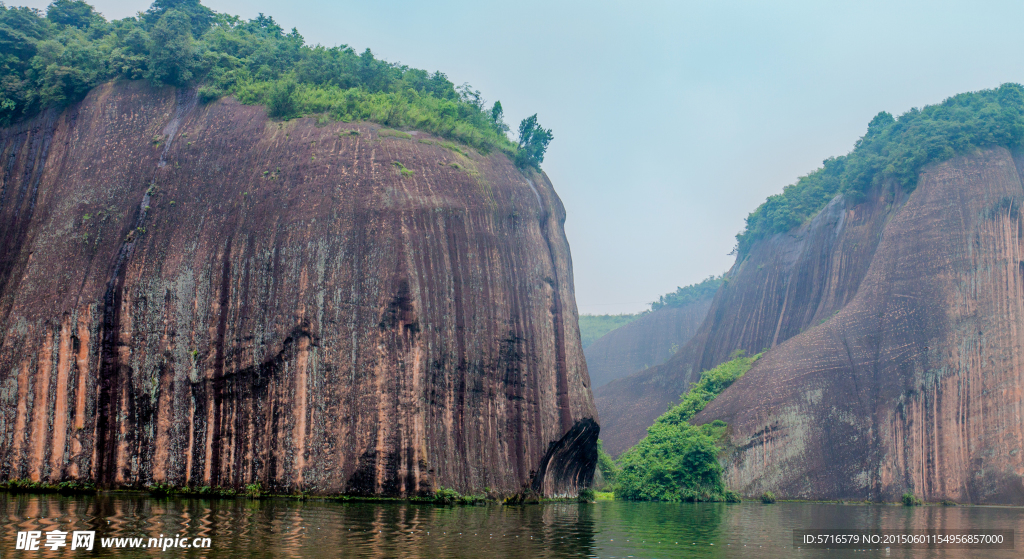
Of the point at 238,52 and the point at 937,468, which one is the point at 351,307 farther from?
the point at 937,468

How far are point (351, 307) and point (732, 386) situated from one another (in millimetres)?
20999

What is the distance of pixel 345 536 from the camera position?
11.4m

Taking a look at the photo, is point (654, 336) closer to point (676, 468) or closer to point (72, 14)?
point (676, 468)

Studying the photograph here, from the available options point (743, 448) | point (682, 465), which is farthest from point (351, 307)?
point (743, 448)

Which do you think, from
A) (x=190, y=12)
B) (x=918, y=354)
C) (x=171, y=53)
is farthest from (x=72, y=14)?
(x=918, y=354)

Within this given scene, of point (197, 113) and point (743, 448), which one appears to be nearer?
point (197, 113)

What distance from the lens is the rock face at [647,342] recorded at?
7344 centimetres

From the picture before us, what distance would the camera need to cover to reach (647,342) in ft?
246

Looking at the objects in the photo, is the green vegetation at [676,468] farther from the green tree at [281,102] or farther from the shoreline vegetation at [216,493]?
the green tree at [281,102]

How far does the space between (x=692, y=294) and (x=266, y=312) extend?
59076 millimetres

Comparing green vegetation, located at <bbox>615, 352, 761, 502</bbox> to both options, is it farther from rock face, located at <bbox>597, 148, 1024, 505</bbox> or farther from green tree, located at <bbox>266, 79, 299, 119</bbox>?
green tree, located at <bbox>266, 79, 299, 119</bbox>

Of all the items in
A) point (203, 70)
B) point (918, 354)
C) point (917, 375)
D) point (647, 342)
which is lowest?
point (917, 375)

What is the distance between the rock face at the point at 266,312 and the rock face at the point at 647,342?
46752 mm

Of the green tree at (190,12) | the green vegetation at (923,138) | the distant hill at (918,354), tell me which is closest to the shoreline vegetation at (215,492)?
the distant hill at (918,354)
